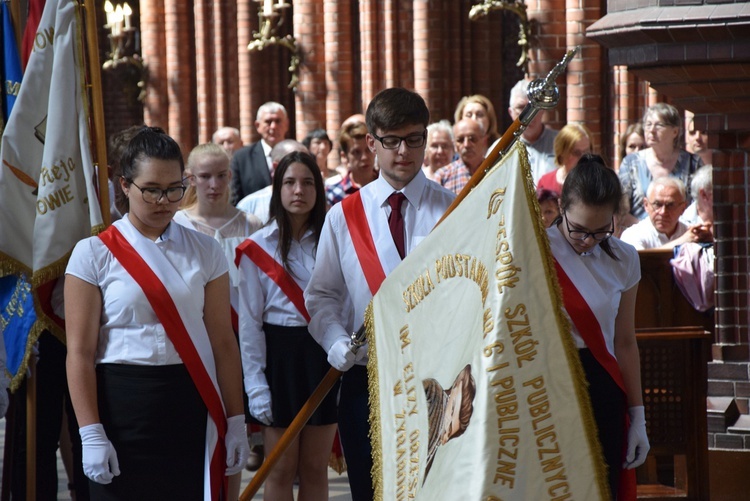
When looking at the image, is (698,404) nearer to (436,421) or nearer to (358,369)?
(358,369)

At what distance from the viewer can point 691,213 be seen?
707cm

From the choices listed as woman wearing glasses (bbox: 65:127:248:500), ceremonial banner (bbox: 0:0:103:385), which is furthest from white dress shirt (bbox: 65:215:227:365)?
ceremonial banner (bbox: 0:0:103:385)

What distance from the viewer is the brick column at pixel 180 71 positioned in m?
19.0

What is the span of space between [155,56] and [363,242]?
52.4 ft

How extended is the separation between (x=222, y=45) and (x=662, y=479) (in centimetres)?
1315

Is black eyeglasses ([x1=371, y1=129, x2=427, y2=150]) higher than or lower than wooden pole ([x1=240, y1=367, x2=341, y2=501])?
higher

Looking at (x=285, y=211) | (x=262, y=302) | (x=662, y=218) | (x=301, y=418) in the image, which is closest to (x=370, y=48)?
(x=662, y=218)

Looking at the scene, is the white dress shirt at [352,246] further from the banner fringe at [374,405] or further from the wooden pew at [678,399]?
the wooden pew at [678,399]

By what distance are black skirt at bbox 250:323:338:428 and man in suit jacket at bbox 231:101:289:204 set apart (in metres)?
3.76

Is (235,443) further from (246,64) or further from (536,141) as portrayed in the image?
(246,64)

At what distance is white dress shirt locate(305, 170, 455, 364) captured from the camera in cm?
405

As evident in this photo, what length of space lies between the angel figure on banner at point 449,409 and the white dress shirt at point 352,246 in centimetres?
99

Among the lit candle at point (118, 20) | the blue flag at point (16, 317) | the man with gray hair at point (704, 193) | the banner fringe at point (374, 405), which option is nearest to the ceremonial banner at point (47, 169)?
the blue flag at point (16, 317)

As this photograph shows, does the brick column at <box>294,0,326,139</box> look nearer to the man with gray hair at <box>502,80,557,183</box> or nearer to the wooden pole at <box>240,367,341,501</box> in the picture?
the man with gray hair at <box>502,80,557,183</box>
